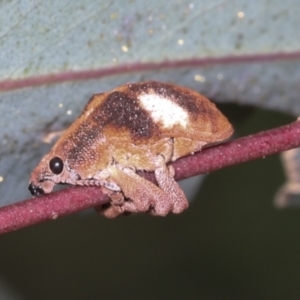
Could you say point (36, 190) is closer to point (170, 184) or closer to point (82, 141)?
point (82, 141)

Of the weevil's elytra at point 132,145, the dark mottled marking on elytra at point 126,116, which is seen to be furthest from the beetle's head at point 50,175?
the dark mottled marking on elytra at point 126,116

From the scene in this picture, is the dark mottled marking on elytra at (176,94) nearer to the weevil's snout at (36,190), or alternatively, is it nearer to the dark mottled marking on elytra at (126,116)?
the dark mottled marking on elytra at (126,116)

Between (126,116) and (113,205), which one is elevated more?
(126,116)

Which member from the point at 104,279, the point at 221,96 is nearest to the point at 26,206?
the point at 221,96

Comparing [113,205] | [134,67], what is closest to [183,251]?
[134,67]

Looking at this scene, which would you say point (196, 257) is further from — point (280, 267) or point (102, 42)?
point (102, 42)

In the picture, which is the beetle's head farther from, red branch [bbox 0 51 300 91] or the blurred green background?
the blurred green background

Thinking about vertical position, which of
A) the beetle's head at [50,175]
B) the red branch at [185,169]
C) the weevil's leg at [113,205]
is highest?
the beetle's head at [50,175]
